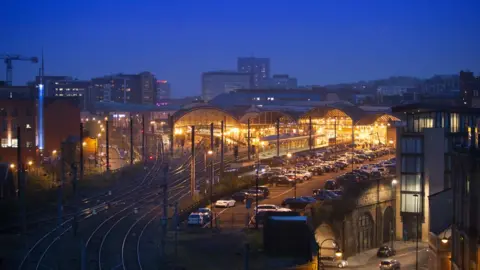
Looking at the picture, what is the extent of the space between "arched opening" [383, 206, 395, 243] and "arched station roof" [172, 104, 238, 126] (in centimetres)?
1532

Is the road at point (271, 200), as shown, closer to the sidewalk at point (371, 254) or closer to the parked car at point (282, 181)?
the parked car at point (282, 181)

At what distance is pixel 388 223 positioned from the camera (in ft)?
34.5

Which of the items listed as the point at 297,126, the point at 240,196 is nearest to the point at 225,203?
the point at 240,196

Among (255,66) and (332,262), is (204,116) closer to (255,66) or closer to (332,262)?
(332,262)

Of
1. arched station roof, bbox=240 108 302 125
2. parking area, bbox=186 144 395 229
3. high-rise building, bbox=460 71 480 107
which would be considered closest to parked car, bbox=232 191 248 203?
parking area, bbox=186 144 395 229

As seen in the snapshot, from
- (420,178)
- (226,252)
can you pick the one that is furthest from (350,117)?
(226,252)

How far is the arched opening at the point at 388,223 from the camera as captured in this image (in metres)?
10.4

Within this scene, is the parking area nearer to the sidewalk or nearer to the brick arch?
the brick arch

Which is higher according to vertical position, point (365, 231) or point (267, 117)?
point (267, 117)

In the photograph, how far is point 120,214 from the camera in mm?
9188

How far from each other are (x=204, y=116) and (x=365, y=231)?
53.1ft

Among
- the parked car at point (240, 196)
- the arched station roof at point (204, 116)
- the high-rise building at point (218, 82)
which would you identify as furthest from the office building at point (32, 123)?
the high-rise building at point (218, 82)

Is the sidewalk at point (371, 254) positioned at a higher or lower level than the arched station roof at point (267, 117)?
lower

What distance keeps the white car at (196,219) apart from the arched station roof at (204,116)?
17.0m
